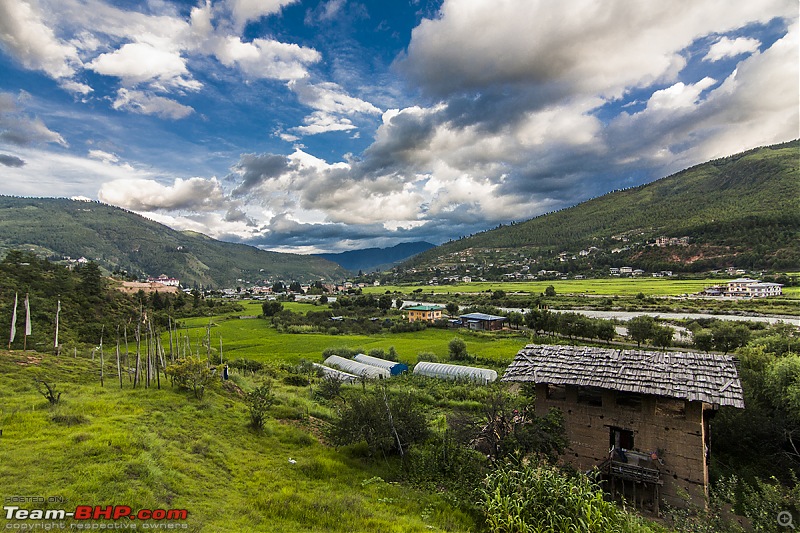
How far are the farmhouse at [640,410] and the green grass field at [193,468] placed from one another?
7731 mm

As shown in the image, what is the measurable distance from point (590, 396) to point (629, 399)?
1.48m

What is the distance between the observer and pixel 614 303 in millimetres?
82312

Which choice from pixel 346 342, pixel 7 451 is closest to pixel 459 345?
pixel 346 342

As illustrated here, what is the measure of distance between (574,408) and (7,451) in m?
20.1

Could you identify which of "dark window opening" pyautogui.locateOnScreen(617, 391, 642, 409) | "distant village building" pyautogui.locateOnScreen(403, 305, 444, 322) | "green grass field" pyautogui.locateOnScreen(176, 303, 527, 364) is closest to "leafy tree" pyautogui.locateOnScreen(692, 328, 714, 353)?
"green grass field" pyautogui.locateOnScreen(176, 303, 527, 364)

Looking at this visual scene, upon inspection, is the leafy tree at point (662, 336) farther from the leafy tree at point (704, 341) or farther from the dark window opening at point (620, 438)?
the dark window opening at point (620, 438)

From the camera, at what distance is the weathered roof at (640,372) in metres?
13.5

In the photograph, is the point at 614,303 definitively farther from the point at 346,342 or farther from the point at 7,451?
the point at 7,451

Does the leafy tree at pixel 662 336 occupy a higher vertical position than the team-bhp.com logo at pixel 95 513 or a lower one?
lower

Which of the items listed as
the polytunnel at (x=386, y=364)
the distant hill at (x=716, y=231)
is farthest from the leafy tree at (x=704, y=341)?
the distant hill at (x=716, y=231)

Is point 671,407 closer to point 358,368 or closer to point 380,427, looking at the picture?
point 380,427

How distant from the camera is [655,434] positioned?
568 inches

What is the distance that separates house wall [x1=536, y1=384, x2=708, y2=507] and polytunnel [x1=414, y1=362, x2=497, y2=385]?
67.2 feet

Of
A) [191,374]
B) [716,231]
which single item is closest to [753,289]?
[716,231]
